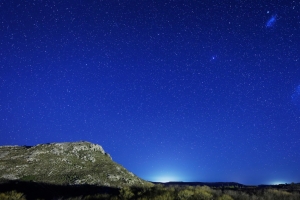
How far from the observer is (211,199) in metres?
17.2

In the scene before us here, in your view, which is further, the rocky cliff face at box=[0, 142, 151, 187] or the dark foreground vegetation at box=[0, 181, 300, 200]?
the rocky cliff face at box=[0, 142, 151, 187]

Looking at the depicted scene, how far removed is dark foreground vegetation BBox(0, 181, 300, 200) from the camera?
59.9 feet

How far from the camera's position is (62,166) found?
6488 cm

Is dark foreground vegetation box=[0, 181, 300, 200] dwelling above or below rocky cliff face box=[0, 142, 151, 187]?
below

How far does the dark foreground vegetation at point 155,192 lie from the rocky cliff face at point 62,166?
6.65m

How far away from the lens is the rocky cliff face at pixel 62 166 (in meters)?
56.2

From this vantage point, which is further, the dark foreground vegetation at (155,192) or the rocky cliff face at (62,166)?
the rocky cliff face at (62,166)

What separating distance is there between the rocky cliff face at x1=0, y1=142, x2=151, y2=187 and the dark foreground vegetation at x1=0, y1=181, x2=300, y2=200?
262 inches

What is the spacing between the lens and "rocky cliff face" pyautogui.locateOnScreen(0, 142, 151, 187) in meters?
56.2

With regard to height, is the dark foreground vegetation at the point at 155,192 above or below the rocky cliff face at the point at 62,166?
below

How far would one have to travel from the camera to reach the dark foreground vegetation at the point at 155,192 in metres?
18.3

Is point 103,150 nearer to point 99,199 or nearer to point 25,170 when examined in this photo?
point 25,170

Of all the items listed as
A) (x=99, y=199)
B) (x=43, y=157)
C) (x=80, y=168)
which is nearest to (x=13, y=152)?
(x=43, y=157)

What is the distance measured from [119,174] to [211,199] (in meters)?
53.1
